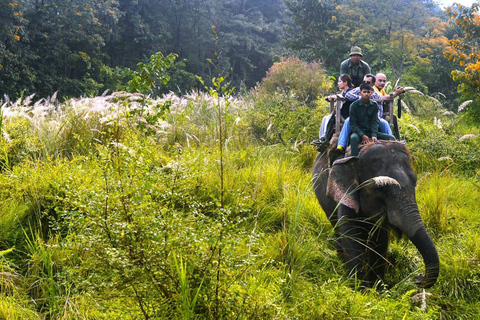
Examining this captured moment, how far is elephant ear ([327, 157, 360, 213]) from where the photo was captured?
157 inches

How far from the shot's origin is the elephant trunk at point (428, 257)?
3486 millimetres

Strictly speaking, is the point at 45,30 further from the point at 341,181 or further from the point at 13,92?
the point at 341,181

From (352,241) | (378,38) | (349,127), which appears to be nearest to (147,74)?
(349,127)

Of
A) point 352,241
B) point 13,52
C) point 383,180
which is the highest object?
point 383,180

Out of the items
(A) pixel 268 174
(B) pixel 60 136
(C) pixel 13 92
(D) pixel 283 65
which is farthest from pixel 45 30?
(A) pixel 268 174

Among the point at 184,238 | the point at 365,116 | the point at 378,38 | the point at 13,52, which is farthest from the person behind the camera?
the point at 378,38

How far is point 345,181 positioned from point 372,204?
324 millimetres

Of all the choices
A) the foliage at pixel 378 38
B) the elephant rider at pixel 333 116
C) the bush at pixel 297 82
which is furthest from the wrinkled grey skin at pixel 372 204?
the foliage at pixel 378 38

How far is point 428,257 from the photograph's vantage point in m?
3.50

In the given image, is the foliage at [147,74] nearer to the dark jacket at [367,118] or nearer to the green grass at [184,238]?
the green grass at [184,238]

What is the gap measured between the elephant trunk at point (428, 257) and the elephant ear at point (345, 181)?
59 cm

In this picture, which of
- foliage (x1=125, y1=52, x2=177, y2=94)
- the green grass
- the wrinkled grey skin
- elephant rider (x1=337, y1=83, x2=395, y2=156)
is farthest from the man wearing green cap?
foliage (x1=125, y1=52, x2=177, y2=94)

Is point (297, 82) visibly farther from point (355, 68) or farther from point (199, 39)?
point (199, 39)

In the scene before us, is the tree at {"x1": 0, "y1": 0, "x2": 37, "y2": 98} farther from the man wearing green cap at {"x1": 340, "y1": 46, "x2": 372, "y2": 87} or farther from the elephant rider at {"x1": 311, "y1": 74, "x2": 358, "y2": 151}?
the elephant rider at {"x1": 311, "y1": 74, "x2": 358, "y2": 151}
